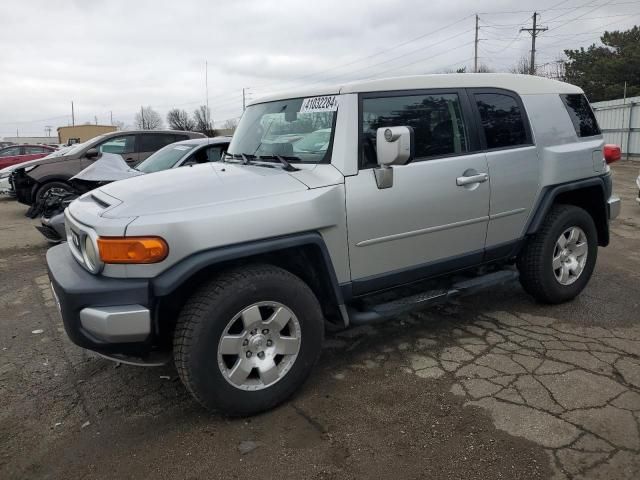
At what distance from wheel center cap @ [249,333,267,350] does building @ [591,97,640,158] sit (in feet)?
66.6

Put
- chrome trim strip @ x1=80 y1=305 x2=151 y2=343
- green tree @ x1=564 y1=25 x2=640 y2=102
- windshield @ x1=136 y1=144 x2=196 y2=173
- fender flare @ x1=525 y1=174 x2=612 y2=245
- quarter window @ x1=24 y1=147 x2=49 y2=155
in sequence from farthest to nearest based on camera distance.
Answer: green tree @ x1=564 y1=25 x2=640 y2=102 < quarter window @ x1=24 y1=147 x2=49 y2=155 < windshield @ x1=136 y1=144 x2=196 y2=173 < fender flare @ x1=525 y1=174 x2=612 y2=245 < chrome trim strip @ x1=80 y1=305 x2=151 y2=343

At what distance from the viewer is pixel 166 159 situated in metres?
7.67

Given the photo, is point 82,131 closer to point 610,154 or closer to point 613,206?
point 610,154

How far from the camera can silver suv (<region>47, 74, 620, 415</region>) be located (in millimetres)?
2668

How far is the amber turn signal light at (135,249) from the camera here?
2.58 metres

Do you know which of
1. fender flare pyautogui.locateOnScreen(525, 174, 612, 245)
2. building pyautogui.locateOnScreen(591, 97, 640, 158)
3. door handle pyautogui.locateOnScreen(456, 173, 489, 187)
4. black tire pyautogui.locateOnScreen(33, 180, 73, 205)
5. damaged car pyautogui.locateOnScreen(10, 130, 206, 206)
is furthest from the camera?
building pyautogui.locateOnScreen(591, 97, 640, 158)

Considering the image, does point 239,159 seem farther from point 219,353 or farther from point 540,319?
point 540,319

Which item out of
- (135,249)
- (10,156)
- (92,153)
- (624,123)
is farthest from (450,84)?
(624,123)

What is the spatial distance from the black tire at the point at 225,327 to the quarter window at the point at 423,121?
3.24ft

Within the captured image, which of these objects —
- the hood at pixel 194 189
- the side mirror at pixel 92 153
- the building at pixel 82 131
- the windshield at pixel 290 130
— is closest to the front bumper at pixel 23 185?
the side mirror at pixel 92 153

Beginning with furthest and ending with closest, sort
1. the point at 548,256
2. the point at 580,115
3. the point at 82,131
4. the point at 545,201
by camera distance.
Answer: the point at 82,131 → the point at 580,115 → the point at 548,256 → the point at 545,201

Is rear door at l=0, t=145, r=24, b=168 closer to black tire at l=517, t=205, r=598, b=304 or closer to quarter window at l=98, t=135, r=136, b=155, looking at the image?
quarter window at l=98, t=135, r=136, b=155

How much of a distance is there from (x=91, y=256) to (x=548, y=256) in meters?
3.49

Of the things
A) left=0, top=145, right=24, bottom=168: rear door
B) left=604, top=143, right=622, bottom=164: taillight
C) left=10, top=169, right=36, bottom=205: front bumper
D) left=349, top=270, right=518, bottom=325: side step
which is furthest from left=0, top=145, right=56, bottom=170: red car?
left=604, top=143, right=622, bottom=164: taillight
